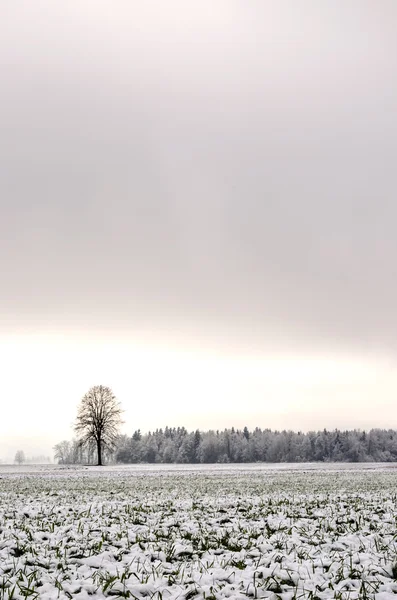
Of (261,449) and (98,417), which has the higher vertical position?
(98,417)

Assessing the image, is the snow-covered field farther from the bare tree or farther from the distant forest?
the distant forest

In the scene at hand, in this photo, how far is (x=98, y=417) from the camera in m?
70.9

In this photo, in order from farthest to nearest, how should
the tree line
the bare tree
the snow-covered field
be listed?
the tree line → the bare tree → the snow-covered field

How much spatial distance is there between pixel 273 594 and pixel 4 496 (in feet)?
52.3

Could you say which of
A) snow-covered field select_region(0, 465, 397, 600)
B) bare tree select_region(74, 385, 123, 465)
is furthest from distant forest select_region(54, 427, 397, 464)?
snow-covered field select_region(0, 465, 397, 600)

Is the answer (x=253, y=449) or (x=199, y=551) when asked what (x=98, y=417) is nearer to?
(x=199, y=551)

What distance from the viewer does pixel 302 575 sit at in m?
6.91

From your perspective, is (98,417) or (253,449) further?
(253,449)

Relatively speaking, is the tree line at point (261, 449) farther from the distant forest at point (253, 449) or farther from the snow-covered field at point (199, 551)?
the snow-covered field at point (199, 551)

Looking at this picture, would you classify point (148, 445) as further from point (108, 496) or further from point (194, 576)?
point (194, 576)

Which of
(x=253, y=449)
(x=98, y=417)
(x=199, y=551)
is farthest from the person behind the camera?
(x=253, y=449)

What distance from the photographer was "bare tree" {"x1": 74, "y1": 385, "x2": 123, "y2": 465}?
70.4m

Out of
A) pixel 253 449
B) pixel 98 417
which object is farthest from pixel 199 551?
pixel 253 449

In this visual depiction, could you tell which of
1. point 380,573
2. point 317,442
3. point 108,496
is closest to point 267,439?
point 317,442
